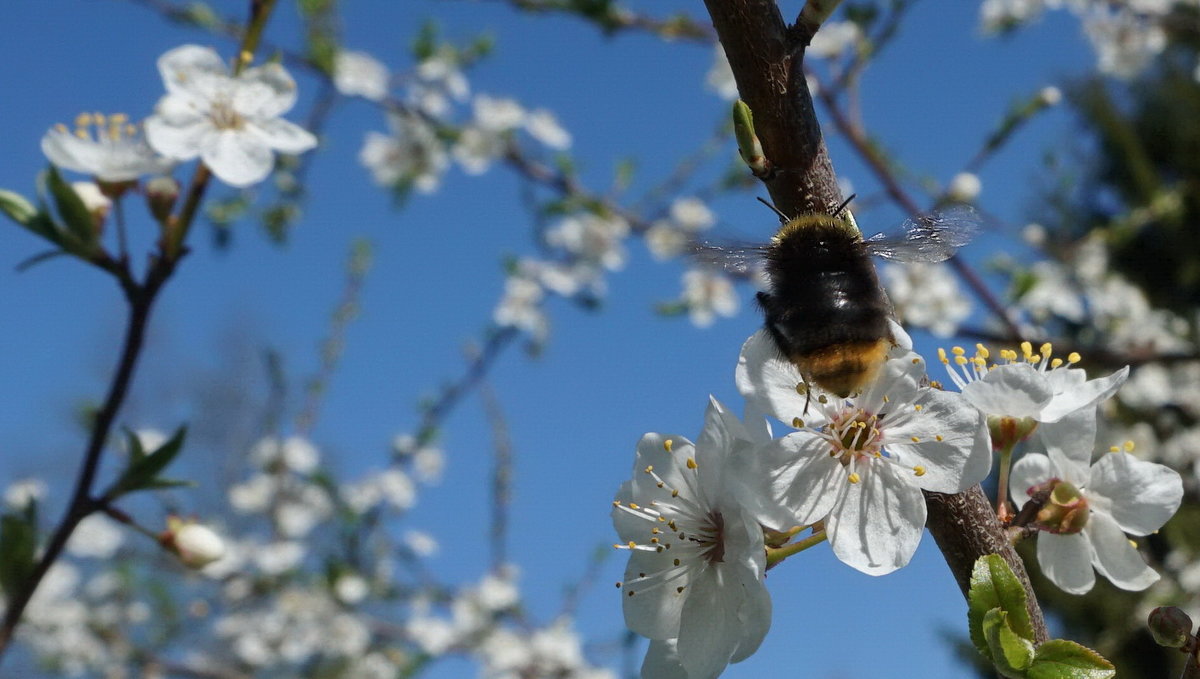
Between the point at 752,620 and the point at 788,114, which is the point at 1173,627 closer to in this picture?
the point at 752,620

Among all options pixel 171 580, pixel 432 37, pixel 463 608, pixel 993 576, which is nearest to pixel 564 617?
pixel 463 608

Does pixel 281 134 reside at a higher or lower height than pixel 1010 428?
higher

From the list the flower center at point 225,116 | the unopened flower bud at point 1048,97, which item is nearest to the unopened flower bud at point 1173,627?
the flower center at point 225,116

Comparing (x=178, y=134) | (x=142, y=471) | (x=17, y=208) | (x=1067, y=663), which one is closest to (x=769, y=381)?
(x=1067, y=663)

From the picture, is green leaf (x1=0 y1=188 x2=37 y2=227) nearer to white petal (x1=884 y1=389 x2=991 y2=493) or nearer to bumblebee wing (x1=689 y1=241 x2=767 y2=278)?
bumblebee wing (x1=689 y1=241 x2=767 y2=278)

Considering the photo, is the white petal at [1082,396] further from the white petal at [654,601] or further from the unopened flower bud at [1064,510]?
the white petal at [654,601]

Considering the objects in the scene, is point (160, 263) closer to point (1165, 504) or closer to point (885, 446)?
point (885, 446)

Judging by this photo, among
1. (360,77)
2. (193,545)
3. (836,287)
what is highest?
(360,77)
